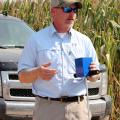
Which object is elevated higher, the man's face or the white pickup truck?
the man's face

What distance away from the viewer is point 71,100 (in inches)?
162

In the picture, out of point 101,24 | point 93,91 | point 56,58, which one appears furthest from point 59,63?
point 101,24

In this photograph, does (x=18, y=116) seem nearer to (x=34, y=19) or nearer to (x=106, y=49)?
(x=106, y=49)

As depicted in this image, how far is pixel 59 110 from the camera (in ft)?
13.5

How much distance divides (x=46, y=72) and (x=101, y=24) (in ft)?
17.8

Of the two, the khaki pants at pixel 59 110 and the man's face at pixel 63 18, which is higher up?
the man's face at pixel 63 18

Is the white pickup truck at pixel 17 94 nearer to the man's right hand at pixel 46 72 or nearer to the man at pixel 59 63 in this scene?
the man at pixel 59 63

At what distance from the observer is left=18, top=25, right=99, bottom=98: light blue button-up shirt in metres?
4.05

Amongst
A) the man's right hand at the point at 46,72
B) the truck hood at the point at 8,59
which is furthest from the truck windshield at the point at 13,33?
the man's right hand at the point at 46,72

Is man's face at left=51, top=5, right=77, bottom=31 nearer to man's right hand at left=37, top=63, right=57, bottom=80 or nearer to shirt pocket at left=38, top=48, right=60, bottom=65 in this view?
shirt pocket at left=38, top=48, right=60, bottom=65

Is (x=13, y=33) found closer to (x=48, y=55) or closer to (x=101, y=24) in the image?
(x=101, y=24)

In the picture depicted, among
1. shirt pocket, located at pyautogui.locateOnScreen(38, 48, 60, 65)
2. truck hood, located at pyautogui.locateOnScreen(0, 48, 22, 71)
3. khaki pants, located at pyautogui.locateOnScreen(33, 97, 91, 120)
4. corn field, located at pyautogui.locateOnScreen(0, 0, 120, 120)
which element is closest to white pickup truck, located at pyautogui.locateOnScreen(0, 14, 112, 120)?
truck hood, located at pyautogui.locateOnScreen(0, 48, 22, 71)

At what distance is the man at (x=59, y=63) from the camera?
13.3ft

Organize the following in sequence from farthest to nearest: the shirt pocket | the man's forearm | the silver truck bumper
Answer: the silver truck bumper, the shirt pocket, the man's forearm
